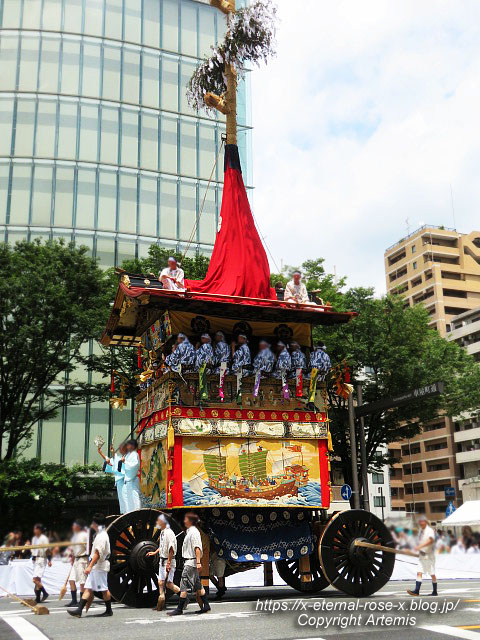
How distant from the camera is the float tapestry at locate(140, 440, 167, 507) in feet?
46.1

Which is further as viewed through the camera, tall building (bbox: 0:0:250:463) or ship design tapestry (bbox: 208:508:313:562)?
tall building (bbox: 0:0:250:463)

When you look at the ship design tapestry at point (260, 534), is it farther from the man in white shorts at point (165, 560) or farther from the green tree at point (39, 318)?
the green tree at point (39, 318)

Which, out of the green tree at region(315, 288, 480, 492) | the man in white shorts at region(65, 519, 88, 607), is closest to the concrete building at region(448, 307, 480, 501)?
the green tree at region(315, 288, 480, 492)

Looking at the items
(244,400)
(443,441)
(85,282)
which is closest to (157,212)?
(85,282)

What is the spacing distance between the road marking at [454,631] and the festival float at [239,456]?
11.1 ft

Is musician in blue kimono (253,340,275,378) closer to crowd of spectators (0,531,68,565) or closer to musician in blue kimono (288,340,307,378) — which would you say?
musician in blue kimono (288,340,307,378)

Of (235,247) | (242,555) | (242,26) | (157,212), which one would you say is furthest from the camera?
(157,212)

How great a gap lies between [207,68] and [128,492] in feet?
35.5

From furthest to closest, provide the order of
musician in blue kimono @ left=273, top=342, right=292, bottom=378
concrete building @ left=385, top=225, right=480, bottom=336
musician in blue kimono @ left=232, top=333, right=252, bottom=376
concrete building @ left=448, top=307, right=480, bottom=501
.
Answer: concrete building @ left=385, top=225, right=480, bottom=336 → concrete building @ left=448, top=307, right=480, bottom=501 → musician in blue kimono @ left=273, top=342, right=292, bottom=378 → musician in blue kimono @ left=232, top=333, right=252, bottom=376

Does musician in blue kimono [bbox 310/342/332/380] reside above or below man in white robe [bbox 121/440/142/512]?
above

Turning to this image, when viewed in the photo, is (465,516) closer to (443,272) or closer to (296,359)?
(296,359)

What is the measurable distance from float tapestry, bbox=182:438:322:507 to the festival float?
0.07 feet

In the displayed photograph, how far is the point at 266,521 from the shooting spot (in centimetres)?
1419

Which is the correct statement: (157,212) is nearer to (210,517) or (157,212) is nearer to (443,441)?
(210,517)
